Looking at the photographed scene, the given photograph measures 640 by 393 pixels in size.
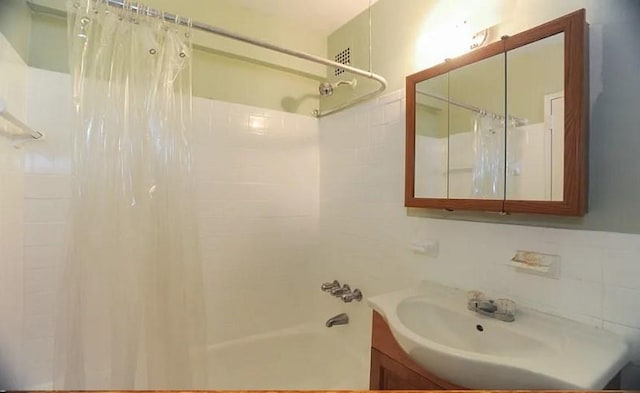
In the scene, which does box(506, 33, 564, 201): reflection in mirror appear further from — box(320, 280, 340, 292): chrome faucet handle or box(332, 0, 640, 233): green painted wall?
box(320, 280, 340, 292): chrome faucet handle

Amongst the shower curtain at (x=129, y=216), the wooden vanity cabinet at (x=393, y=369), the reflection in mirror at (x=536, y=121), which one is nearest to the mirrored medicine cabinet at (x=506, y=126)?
the reflection in mirror at (x=536, y=121)

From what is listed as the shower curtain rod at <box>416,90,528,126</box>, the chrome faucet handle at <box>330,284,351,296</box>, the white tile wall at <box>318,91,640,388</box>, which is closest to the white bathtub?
the white tile wall at <box>318,91,640,388</box>

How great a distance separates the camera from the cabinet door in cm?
81

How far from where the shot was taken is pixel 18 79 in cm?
109

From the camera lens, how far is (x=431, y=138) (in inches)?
46.9

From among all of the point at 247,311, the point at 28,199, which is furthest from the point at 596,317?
the point at 28,199

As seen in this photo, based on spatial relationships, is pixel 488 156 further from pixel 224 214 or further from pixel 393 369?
pixel 224 214

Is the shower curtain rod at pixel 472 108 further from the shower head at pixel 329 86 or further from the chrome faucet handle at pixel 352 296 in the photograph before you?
the chrome faucet handle at pixel 352 296

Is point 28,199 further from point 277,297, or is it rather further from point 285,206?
point 277,297

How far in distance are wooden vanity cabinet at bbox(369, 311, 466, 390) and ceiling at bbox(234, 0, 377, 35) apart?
1573 millimetres

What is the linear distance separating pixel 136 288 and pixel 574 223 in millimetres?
1374

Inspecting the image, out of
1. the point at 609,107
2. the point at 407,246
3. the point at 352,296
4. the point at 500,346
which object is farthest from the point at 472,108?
the point at 352,296

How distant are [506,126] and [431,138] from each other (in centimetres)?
29

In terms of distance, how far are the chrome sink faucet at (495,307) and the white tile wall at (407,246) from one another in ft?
0.21
